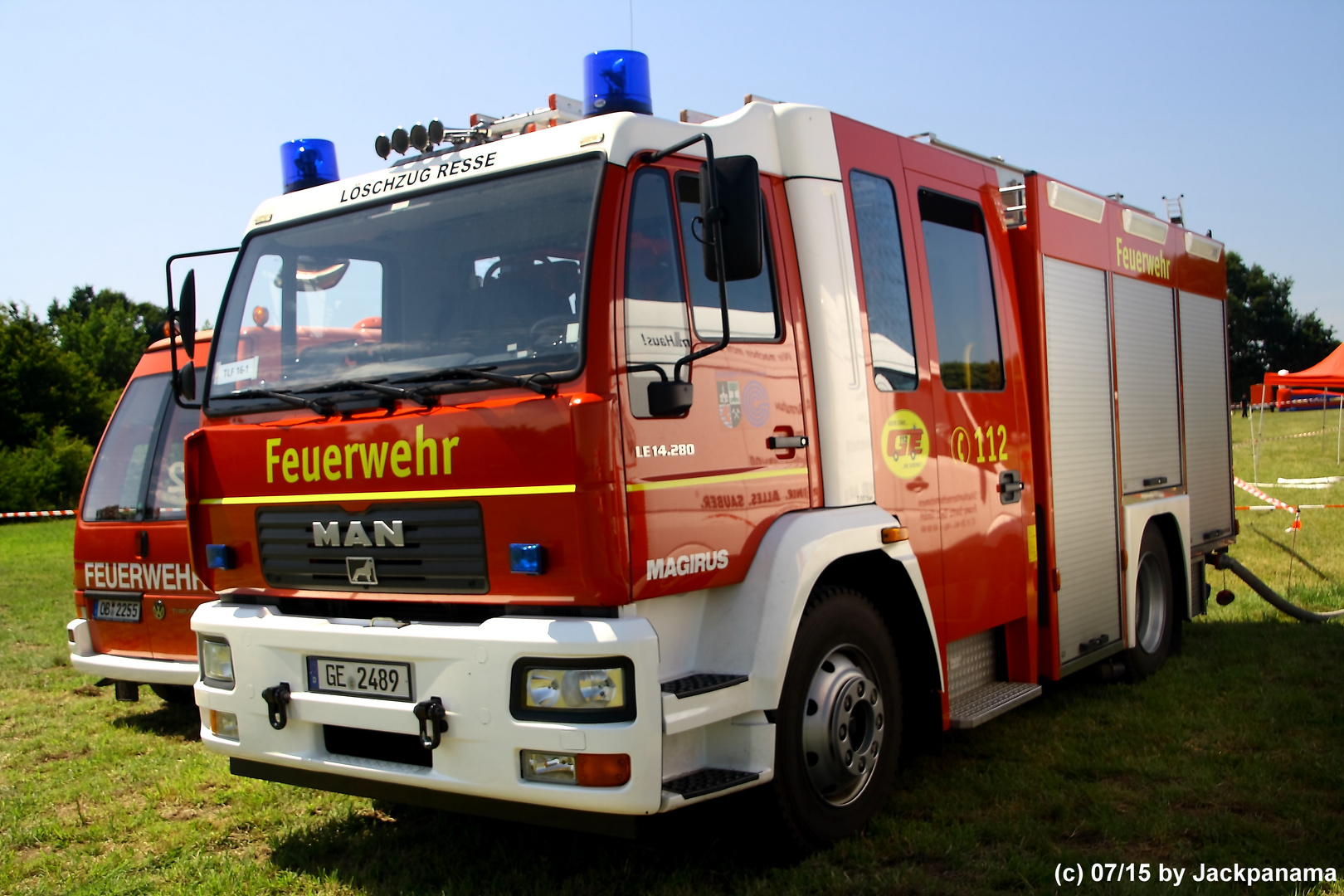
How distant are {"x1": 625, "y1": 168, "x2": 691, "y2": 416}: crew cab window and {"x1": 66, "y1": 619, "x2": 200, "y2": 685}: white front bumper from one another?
3.58 metres

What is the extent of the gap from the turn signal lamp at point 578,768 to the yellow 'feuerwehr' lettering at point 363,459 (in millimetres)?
950

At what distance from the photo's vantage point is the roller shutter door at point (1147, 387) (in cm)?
666

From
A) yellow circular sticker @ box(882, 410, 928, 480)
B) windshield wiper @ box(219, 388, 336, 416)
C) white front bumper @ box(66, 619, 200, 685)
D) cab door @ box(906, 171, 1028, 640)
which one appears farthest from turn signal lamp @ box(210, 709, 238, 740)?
cab door @ box(906, 171, 1028, 640)

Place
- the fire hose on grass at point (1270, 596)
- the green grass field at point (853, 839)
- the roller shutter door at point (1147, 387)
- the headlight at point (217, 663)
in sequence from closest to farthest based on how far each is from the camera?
the green grass field at point (853, 839) < the headlight at point (217, 663) < the roller shutter door at point (1147, 387) < the fire hose on grass at point (1270, 596)

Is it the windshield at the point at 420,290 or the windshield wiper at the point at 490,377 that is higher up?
the windshield at the point at 420,290

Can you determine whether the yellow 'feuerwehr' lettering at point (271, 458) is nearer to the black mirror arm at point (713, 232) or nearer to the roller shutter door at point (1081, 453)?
the black mirror arm at point (713, 232)

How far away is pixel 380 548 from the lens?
3828 mm

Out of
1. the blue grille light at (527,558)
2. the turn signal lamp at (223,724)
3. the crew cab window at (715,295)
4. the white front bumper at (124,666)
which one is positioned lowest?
the white front bumper at (124,666)

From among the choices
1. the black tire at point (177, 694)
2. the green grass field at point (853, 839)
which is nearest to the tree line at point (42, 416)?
the black tire at point (177, 694)

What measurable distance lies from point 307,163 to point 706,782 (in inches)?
120

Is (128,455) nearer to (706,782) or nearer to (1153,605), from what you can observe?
(706,782)

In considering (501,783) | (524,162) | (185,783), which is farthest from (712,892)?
(185,783)

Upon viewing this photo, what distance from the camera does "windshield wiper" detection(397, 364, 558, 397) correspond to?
11.1 feet

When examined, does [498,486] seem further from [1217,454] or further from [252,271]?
[1217,454]
